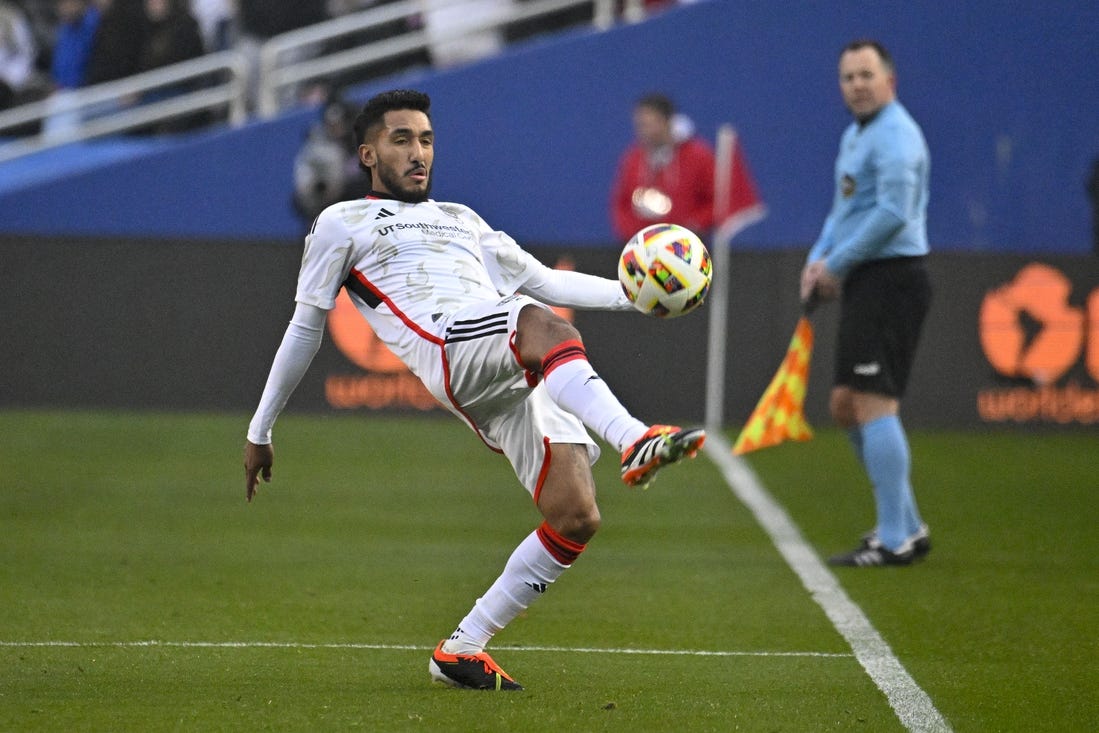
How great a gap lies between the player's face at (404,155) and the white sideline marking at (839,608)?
7.05ft

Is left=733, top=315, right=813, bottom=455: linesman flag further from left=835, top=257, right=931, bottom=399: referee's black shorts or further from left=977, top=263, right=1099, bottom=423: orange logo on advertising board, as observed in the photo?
left=977, top=263, right=1099, bottom=423: orange logo on advertising board

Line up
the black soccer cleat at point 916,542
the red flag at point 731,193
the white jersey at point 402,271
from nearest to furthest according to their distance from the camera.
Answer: the white jersey at point 402,271 < the black soccer cleat at point 916,542 < the red flag at point 731,193

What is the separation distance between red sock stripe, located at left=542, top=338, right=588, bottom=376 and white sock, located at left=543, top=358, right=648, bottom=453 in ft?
0.04

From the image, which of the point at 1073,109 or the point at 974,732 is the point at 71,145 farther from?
the point at 974,732

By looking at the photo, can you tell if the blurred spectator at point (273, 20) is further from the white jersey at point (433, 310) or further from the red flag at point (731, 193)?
the white jersey at point (433, 310)

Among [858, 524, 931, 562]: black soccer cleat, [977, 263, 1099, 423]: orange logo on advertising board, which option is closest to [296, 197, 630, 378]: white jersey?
[858, 524, 931, 562]: black soccer cleat

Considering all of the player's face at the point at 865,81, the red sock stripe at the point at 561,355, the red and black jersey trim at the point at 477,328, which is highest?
the player's face at the point at 865,81

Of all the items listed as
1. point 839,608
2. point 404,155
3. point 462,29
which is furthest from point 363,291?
point 462,29

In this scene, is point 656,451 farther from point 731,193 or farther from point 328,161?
point 731,193

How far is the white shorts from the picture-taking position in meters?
5.24

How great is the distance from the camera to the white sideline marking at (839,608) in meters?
5.16

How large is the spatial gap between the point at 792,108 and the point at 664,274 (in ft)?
38.6

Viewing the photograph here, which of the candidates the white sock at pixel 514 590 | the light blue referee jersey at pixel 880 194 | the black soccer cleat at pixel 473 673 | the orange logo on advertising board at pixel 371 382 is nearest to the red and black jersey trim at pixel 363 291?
the white sock at pixel 514 590

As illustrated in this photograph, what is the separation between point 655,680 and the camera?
5.54m
